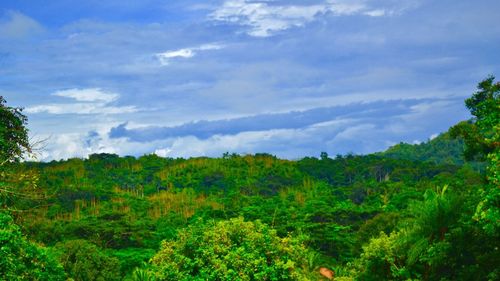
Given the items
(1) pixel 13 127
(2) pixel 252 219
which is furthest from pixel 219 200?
(1) pixel 13 127

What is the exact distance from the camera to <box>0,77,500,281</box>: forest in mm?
23250

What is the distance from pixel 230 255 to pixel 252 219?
58058 millimetres

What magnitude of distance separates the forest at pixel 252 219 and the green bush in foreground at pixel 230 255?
0.17ft

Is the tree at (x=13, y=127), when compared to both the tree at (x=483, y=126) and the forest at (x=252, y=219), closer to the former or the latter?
the forest at (x=252, y=219)

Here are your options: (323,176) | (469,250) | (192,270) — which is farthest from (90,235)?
(323,176)

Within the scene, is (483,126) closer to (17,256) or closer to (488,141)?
(488,141)

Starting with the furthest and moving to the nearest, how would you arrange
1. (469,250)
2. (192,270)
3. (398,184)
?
(398,184) < (192,270) < (469,250)

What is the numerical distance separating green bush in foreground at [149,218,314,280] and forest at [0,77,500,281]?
0.05m

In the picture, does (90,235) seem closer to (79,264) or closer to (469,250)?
(79,264)

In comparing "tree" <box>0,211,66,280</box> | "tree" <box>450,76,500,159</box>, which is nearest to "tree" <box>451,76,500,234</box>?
"tree" <box>450,76,500,159</box>

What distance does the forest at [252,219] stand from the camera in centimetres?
2325

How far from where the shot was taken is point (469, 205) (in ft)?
78.7

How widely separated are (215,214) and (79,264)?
150 ft

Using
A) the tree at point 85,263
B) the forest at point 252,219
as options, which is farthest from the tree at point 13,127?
the tree at point 85,263
